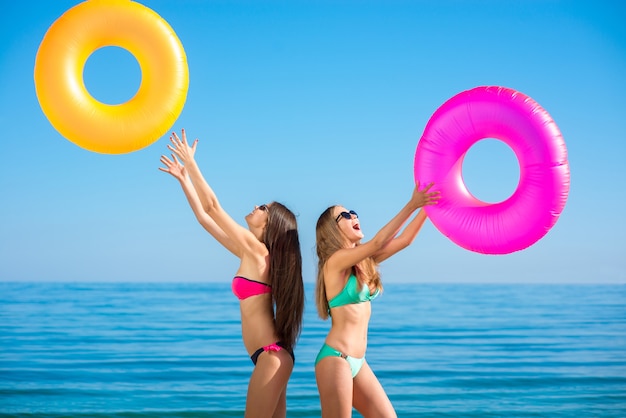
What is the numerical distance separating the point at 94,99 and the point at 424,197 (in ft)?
7.11

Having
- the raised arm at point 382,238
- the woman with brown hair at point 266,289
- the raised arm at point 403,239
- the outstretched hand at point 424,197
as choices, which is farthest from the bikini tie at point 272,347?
the outstretched hand at point 424,197

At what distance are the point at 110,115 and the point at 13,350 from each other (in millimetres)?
11265

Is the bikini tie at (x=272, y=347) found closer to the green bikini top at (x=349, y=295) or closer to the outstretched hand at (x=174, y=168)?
the green bikini top at (x=349, y=295)

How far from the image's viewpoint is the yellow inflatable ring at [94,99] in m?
4.77

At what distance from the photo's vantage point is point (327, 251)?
4.27 metres

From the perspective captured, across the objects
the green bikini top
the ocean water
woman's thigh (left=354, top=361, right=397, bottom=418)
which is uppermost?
the green bikini top

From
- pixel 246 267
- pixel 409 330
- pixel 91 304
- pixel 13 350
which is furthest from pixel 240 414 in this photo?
pixel 91 304

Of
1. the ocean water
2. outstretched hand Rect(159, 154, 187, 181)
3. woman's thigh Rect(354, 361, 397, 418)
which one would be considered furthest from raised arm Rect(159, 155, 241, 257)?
the ocean water

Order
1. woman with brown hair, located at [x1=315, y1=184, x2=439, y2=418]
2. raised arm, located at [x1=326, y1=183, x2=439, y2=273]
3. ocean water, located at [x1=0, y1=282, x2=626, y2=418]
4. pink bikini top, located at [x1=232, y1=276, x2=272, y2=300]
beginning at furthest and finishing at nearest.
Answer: ocean water, located at [x1=0, y1=282, x2=626, y2=418] < pink bikini top, located at [x1=232, y1=276, x2=272, y2=300] < woman with brown hair, located at [x1=315, y1=184, x2=439, y2=418] < raised arm, located at [x1=326, y1=183, x2=439, y2=273]

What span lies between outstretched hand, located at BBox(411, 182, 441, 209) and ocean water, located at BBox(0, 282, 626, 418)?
17.2 feet

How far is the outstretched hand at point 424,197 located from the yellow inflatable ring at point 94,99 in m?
1.66

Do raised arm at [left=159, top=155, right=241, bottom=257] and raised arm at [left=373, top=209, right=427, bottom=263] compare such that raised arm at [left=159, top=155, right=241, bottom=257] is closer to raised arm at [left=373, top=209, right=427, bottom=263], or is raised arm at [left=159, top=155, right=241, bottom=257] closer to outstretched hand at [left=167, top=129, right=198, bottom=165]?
outstretched hand at [left=167, top=129, right=198, bottom=165]

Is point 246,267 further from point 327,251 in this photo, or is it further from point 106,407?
point 106,407

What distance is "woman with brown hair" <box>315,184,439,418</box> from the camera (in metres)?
4.00
